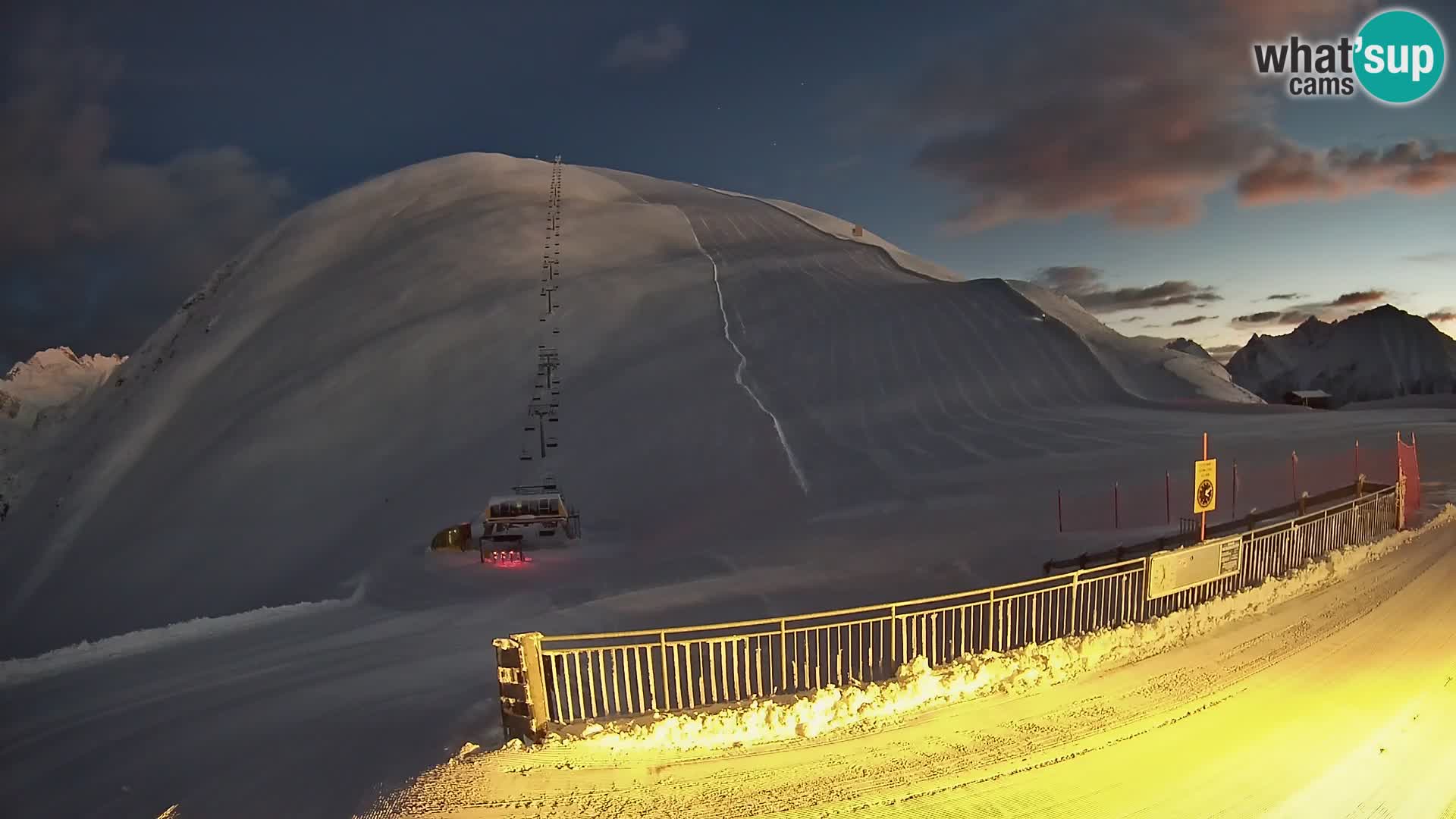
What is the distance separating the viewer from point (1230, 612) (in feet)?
34.4

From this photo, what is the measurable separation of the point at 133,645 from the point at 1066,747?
14430 mm

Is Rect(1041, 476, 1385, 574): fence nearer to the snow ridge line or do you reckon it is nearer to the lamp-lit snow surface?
the lamp-lit snow surface

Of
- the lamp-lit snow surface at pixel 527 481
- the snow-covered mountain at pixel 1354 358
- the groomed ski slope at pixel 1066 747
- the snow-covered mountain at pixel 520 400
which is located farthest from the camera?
the snow-covered mountain at pixel 1354 358

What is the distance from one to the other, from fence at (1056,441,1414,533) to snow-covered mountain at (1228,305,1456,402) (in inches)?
6771

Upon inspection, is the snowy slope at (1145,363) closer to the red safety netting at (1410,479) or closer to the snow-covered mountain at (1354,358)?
the red safety netting at (1410,479)

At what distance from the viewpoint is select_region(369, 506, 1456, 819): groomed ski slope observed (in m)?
6.68

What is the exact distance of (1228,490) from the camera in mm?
20719

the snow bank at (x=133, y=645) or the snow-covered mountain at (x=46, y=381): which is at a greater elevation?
the snow-covered mountain at (x=46, y=381)

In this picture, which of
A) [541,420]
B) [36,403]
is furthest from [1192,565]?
[36,403]

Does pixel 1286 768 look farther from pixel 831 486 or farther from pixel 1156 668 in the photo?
pixel 831 486

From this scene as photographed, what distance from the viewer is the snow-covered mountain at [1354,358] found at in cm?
17212

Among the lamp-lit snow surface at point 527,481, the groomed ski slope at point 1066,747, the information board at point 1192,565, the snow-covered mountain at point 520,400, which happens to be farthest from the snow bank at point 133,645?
the information board at point 1192,565

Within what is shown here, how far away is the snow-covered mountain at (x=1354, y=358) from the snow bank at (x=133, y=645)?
19076 centimetres

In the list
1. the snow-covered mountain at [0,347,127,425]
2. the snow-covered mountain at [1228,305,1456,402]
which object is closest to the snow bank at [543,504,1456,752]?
the snow-covered mountain at [0,347,127,425]
